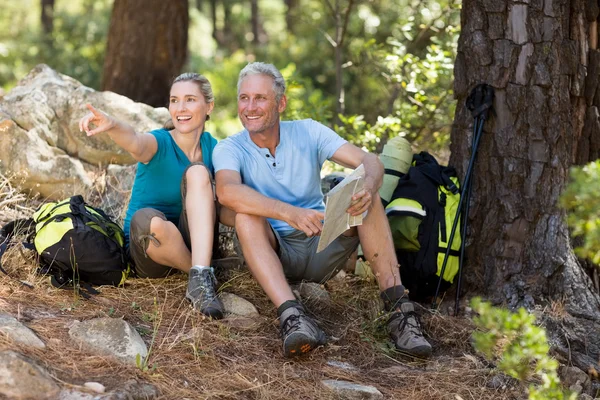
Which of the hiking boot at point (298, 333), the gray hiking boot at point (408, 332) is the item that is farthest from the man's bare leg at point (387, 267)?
the hiking boot at point (298, 333)

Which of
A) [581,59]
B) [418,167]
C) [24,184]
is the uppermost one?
[581,59]

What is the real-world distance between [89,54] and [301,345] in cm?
1130

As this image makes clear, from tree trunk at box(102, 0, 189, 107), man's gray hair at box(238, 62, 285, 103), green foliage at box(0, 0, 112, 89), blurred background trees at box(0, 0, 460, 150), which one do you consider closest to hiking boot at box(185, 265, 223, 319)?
man's gray hair at box(238, 62, 285, 103)

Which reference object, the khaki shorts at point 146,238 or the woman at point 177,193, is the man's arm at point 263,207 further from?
→ the khaki shorts at point 146,238

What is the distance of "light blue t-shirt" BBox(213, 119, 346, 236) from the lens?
14.0ft

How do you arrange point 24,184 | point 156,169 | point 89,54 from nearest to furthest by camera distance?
point 156,169, point 24,184, point 89,54

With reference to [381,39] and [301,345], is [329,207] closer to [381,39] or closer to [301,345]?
[301,345]

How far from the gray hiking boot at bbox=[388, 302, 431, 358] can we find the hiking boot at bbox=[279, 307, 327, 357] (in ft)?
→ 1.27

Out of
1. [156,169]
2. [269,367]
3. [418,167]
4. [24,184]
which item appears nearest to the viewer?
[269,367]

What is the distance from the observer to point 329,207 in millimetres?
3674

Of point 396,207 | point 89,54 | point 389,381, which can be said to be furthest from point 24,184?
point 89,54

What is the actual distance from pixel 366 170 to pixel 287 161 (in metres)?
0.45

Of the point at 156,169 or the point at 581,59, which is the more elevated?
the point at 581,59

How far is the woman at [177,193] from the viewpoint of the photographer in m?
4.00
